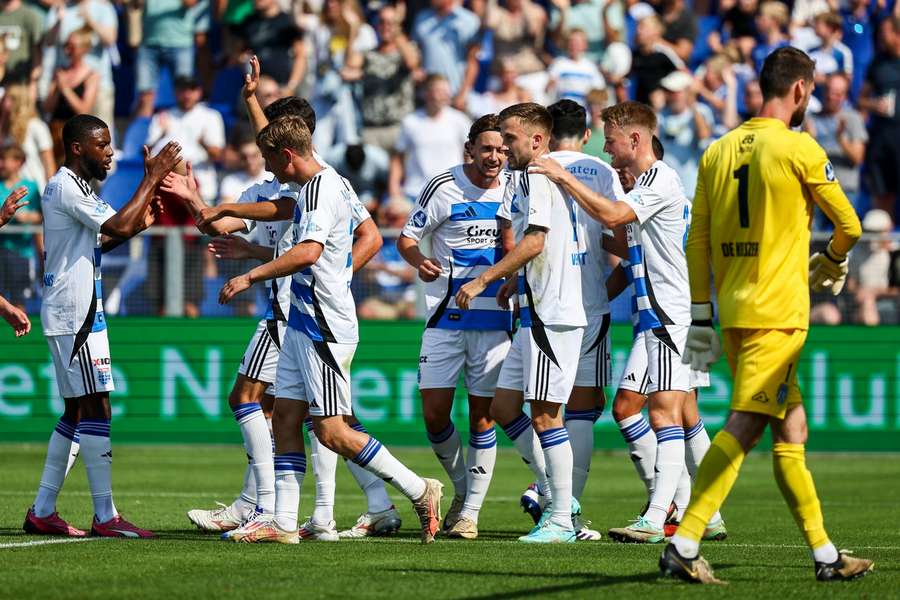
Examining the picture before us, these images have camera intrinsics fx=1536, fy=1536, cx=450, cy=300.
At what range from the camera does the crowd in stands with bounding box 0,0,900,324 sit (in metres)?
19.6

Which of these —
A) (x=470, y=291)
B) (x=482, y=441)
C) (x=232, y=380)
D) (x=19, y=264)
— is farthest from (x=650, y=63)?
(x=470, y=291)

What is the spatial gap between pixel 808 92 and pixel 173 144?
3819 mm

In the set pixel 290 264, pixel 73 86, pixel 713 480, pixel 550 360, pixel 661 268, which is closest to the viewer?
pixel 713 480

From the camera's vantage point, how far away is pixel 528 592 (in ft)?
22.9

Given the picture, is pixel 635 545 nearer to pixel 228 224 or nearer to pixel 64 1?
pixel 228 224

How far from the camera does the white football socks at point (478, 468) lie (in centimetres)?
1015

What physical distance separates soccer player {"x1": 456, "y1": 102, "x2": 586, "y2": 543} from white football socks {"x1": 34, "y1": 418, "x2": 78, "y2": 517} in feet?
9.33

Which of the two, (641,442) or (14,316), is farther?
(641,442)

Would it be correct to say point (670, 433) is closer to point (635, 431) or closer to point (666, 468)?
point (666, 468)

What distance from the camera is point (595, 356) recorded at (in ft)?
34.2

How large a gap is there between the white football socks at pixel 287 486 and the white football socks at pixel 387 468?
36 centimetres

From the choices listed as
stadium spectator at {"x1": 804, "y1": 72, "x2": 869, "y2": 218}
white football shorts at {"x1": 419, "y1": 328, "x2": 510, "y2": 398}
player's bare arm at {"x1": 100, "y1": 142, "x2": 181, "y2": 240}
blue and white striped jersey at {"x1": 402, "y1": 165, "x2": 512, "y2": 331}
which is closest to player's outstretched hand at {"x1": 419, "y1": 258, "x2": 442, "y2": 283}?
blue and white striped jersey at {"x1": 402, "y1": 165, "x2": 512, "y2": 331}

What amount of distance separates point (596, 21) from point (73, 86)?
7319 mm

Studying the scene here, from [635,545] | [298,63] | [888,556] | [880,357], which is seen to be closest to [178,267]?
[298,63]
